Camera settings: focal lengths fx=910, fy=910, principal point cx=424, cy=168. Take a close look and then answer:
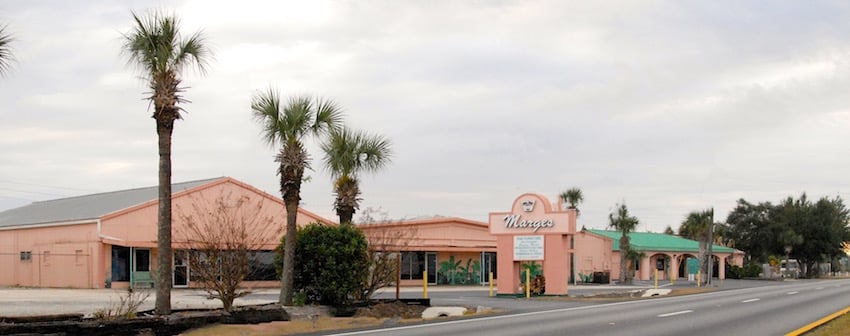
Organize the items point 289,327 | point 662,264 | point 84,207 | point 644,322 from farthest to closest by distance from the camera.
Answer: point 662,264, point 84,207, point 644,322, point 289,327

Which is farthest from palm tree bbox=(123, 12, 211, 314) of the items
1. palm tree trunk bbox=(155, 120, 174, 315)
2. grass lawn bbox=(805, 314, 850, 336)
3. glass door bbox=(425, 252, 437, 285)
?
glass door bbox=(425, 252, 437, 285)

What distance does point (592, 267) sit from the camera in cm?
7012

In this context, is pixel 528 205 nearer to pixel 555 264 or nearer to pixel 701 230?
pixel 555 264

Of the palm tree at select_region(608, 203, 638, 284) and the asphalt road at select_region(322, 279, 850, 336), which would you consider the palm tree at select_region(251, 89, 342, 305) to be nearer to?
the asphalt road at select_region(322, 279, 850, 336)

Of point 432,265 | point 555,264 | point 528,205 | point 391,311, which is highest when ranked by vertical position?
point 528,205

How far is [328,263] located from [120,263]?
22.6 m

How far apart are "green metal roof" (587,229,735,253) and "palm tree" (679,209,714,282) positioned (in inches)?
53.6

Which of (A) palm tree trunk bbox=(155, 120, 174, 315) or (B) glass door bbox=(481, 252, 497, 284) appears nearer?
(A) palm tree trunk bbox=(155, 120, 174, 315)

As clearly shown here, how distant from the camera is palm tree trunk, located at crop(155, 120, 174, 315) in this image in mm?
20016

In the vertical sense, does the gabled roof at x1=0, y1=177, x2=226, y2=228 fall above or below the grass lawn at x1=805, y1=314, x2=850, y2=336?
above

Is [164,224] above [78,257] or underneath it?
above

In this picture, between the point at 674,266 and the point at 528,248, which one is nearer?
the point at 528,248

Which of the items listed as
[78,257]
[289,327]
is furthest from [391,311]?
[78,257]

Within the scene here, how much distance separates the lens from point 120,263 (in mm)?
44594
